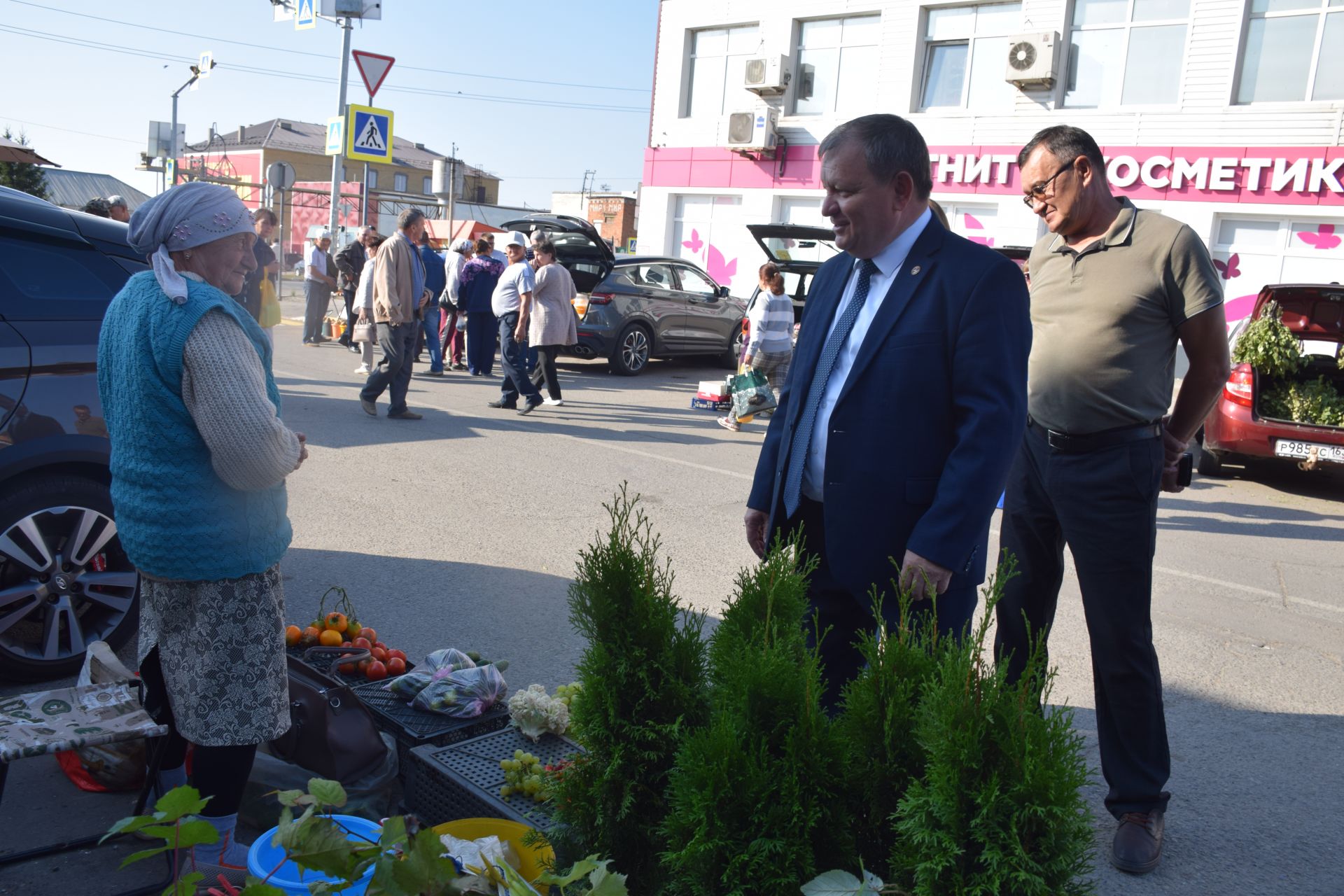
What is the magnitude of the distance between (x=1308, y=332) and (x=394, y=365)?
29.1 ft

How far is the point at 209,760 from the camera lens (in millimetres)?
2664

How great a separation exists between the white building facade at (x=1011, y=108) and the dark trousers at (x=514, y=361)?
11.2 metres

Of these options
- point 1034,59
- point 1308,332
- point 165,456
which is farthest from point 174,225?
point 1034,59

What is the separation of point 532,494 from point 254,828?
4.71 meters

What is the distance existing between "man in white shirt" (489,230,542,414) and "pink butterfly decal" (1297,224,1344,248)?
12.8 m

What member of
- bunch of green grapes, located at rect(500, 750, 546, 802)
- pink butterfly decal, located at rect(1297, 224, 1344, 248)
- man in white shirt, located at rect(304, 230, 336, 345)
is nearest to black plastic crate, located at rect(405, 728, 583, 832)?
bunch of green grapes, located at rect(500, 750, 546, 802)

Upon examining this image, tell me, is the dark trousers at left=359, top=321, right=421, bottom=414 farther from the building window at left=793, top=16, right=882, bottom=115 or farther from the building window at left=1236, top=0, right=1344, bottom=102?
the building window at left=1236, top=0, right=1344, bottom=102

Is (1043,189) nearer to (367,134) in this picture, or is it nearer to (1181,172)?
(367,134)

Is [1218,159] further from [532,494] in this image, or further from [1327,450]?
[532,494]

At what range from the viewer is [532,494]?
25.6 feet

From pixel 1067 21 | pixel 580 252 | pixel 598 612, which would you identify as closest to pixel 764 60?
pixel 1067 21

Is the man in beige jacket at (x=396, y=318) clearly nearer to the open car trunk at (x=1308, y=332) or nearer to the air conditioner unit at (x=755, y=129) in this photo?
the open car trunk at (x=1308, y=332)

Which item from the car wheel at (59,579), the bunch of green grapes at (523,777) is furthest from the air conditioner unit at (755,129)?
the bunch of green grapes at (523,777)

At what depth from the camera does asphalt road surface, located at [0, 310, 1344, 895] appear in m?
3.46
